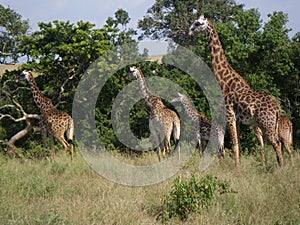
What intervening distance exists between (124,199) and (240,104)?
353 centimetres

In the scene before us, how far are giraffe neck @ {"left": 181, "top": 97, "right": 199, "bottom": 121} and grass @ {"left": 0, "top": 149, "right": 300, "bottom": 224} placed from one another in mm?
2296

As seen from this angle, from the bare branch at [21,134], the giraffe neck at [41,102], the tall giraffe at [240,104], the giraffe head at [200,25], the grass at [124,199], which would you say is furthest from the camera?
the bare branch at [21,134]

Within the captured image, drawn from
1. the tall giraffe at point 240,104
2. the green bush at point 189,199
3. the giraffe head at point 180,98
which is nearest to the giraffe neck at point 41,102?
the giraffe head at point 180,98

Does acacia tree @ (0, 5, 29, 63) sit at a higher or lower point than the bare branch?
higher

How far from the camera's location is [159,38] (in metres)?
25.4

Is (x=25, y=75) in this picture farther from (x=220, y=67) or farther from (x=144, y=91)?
(x=220, y=67)

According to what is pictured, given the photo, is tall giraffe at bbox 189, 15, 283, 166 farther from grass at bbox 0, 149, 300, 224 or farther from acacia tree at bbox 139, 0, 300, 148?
acacia tree at bbox 139, 0, 300, 148

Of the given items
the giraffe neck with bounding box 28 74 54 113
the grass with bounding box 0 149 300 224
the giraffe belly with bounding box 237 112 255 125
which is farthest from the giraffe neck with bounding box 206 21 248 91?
the giraffe neck with bounding box 28 74 54 113

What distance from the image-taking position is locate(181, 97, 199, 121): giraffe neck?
33.4 ft

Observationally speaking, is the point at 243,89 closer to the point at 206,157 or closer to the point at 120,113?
the point at 206,157

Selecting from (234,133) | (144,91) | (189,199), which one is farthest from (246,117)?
(189,199)

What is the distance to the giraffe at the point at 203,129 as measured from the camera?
30.7 ft

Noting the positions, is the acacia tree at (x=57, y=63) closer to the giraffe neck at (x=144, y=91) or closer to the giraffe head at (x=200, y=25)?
the giraffe neck at (x=144, y=91)

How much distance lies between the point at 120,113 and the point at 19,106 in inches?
115
